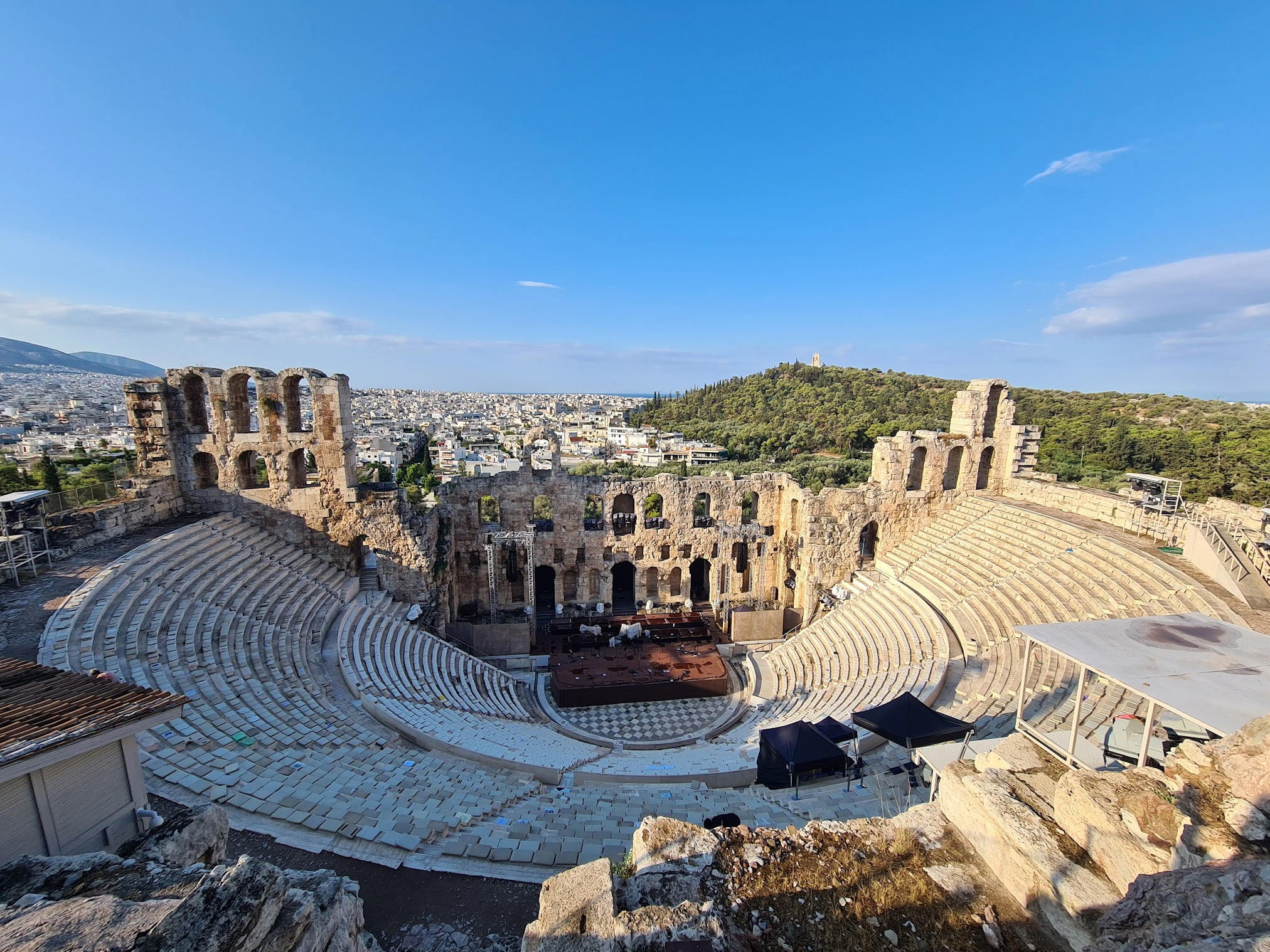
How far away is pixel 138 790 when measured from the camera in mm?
5402

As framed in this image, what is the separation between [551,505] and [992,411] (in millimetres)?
17763

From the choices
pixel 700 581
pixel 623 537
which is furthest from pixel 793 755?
pixel 700 581

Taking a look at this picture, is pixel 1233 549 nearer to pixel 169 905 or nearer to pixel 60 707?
pixel 169 905

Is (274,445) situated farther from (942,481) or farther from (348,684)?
(942,481)

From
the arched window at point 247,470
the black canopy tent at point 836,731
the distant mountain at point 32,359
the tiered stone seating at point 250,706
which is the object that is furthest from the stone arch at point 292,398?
the distant mountain at point 32,359

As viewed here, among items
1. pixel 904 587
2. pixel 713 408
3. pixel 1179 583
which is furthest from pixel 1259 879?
pixel 713 408

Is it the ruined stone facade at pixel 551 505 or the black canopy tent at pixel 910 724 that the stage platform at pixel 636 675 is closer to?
the ruined stone facade at pixel 551 505

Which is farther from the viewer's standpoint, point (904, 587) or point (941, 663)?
point (904, 587)

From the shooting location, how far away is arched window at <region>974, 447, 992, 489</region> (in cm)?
2139

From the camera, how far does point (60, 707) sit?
5.21 meters

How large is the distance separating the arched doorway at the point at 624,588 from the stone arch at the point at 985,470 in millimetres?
14611

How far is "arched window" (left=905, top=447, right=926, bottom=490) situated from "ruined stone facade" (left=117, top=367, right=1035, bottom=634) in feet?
0.25

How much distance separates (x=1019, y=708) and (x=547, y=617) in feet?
55.9

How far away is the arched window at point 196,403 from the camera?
17.0 m
